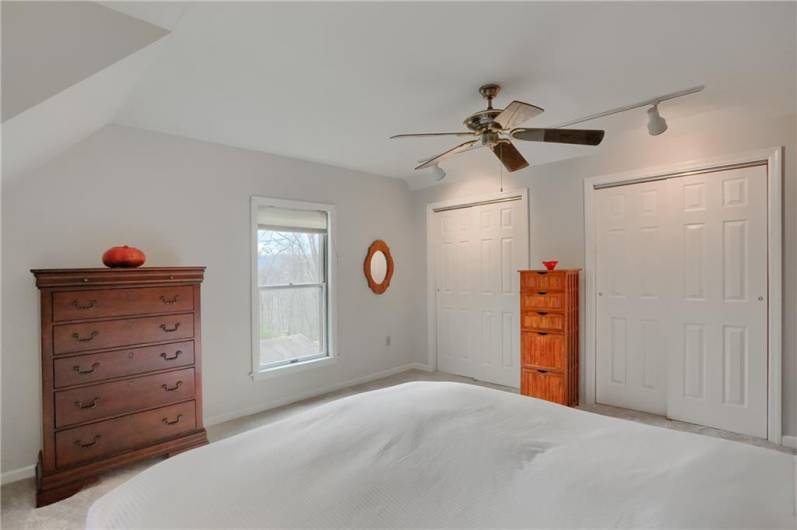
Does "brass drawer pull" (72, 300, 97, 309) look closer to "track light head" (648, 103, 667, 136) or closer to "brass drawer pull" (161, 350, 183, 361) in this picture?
"brass drawer pull" (161, 350, 183, 361)

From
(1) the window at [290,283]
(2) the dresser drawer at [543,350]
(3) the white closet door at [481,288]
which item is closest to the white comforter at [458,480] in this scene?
(2) the dresser drawer at [543,350]

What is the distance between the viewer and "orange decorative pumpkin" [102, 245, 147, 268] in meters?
2.60

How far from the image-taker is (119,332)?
8.32 ft

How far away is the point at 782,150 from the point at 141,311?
4576mm

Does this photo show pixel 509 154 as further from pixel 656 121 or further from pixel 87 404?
pixel 87 404

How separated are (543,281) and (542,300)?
179 millimetres

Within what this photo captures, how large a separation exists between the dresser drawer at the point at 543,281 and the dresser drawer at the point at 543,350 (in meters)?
0.43

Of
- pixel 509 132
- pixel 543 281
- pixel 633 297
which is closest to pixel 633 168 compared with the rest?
pixel 633 297

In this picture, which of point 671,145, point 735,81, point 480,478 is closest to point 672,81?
point 735,81

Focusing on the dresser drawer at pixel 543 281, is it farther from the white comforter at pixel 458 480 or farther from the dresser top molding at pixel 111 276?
the dresser top molding at pixel 111 276

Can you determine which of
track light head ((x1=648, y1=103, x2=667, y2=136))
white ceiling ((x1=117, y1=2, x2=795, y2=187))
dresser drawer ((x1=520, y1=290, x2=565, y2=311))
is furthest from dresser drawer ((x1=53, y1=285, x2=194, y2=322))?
track light head ((x1=648, y1=103, x2=667, y2=136))

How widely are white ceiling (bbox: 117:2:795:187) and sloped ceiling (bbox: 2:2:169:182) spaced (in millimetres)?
220

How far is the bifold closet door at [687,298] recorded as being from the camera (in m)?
2.97

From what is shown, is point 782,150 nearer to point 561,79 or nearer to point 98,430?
point 561,79
